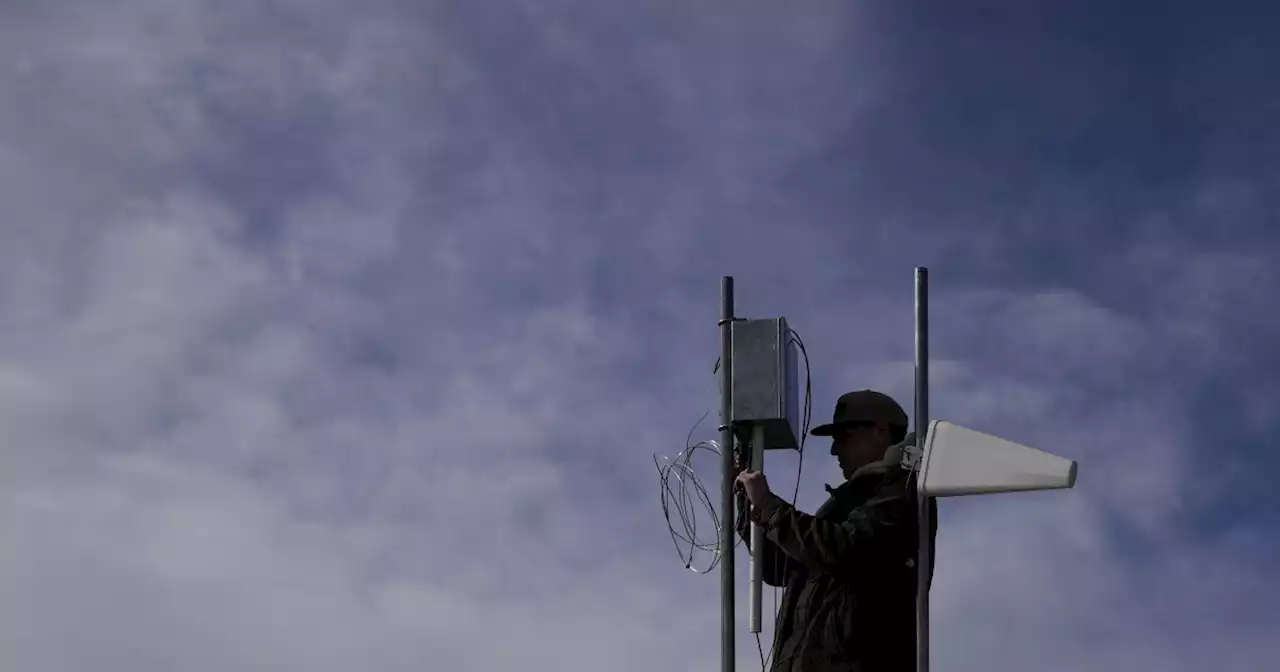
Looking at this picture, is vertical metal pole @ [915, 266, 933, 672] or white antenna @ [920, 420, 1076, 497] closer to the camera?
white antenna @ [920, 420, 1076, 497]

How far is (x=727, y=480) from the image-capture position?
35.3ft

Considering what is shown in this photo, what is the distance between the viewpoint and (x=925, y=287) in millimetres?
10680

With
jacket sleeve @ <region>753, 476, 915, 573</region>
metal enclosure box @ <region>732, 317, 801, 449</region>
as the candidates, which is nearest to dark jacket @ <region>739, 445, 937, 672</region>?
jacket sleeve @ <region>753, 476, 915, 573</region>

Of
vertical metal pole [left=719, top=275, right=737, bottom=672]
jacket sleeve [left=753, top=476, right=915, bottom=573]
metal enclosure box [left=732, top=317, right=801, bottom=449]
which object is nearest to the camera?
jacket sleeve [left=753, top=476, right=915, bottom=573]

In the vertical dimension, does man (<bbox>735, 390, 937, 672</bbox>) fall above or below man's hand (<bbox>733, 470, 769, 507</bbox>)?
below

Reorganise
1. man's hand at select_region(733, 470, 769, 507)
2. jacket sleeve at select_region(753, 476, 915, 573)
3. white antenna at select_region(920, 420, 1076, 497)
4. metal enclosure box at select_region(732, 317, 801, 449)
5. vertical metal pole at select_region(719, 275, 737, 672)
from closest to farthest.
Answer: white antenna at select_region(920, 420, 1076, 497)
jacket sleeve at select_region(753, 476, 915, 573)
man's hand at select_region(733, 470, 769, 507)
vertical metal pole at select_region(719, 275, 737, 672)
metal enclosure box at select_region(732, 317, 801, 449)

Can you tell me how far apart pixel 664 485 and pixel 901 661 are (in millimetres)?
2365

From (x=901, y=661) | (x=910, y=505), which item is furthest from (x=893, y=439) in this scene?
(x=901, y=661)

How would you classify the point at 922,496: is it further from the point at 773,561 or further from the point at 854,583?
the point at 773,561

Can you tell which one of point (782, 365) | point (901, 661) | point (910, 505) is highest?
point (782, 365)

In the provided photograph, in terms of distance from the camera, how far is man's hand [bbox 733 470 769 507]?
33.6 ft

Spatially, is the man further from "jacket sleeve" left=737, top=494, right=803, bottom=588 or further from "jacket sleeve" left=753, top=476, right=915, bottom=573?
"jacket sleeve" left=737, top=494, right=803, bottom=588

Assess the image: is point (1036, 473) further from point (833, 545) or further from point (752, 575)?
point (752, 575)

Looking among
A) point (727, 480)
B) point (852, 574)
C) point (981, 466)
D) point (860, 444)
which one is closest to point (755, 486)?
point (727, 480)
